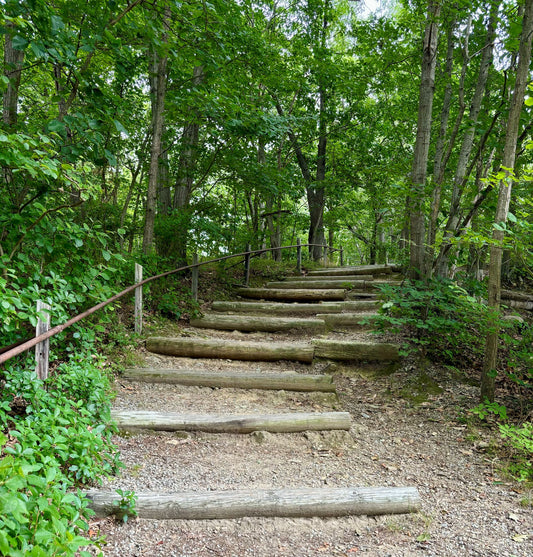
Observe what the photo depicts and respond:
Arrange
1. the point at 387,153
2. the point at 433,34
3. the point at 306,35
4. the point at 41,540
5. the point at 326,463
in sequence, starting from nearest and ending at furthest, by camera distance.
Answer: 1. the point at 41,540
2. the point at 326,463
3. the point at 433,34
4. the point at 306,35
5. the point at 387,153

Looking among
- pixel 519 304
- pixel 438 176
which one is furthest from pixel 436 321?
pixel 519 304

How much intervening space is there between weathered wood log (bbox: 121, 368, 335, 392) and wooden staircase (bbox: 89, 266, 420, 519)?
1cm

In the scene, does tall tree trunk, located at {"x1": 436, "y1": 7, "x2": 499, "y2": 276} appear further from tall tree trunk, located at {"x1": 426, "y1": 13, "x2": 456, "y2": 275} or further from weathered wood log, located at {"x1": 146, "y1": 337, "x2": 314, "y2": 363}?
weathered wood log, located at {"x1": 146, "y1": 337, "x2": 314, "y2": 363}

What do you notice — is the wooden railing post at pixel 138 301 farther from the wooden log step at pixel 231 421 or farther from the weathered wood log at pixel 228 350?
the wooden log step at pixel 231 421

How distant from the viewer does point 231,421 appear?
3.69 metres

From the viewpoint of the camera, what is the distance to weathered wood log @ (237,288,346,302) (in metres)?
8.34

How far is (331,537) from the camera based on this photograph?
8.34 feet

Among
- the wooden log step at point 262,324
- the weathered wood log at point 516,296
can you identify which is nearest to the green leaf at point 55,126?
the wooden log step at point 262,324

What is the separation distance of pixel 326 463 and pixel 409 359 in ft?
8.74

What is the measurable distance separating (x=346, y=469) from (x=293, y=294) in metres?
5.32

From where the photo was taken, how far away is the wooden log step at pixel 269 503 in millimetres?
2609

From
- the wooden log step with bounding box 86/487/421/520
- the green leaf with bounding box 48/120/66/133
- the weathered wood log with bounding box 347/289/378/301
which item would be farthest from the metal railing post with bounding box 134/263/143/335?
the weathered wood log with bounding box 347/289/378/301

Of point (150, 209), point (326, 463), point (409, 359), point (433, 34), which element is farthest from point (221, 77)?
point (326, 463)

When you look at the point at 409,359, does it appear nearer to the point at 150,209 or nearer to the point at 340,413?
the point at 340,413
